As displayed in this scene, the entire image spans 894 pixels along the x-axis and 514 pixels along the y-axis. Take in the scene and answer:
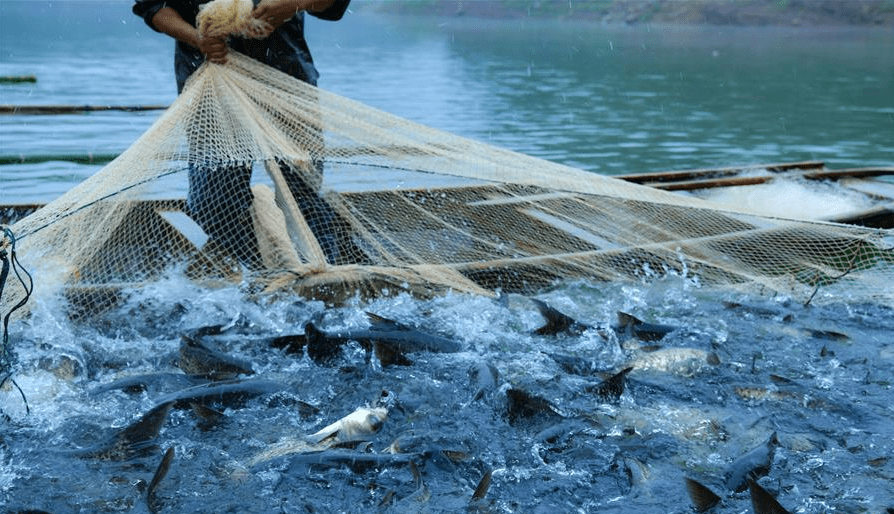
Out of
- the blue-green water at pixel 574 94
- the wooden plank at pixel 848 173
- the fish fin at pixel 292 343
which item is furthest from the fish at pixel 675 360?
the blue-green water at pixel 574 94

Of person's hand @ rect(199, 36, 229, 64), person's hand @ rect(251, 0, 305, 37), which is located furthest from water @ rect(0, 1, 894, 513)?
person's hand @ rect(251, 0, 305, 37)

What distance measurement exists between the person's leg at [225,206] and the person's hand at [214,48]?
0.59m

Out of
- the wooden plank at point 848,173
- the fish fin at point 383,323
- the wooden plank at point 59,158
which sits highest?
the wooden plank at point 848,173

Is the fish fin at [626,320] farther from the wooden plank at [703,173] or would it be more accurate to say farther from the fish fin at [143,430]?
the wooden plank at [703,173]

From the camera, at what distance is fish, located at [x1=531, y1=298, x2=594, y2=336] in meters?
5.00

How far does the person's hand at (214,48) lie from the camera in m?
5.15

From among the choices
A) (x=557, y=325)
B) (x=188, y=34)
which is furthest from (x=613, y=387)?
(x=188, y=34)

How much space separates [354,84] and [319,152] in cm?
1769

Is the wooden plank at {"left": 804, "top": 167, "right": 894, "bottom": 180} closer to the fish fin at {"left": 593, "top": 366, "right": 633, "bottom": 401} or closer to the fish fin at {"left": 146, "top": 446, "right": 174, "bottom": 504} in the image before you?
the fish fin at {"left": 593, "top": 366, "right": 633, "bottom": 401}

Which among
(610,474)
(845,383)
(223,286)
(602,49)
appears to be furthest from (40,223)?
(602,49)

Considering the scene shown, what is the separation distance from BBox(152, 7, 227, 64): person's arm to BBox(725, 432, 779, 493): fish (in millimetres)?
3363

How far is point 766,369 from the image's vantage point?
472 cm

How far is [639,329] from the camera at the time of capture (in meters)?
5.00

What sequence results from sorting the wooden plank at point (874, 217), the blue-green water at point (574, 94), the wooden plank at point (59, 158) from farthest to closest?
1. the blue-green water at point (574, 94)
2. the wooden plank at point (59, 158)
3. the wooden plank at point (874, 217)
